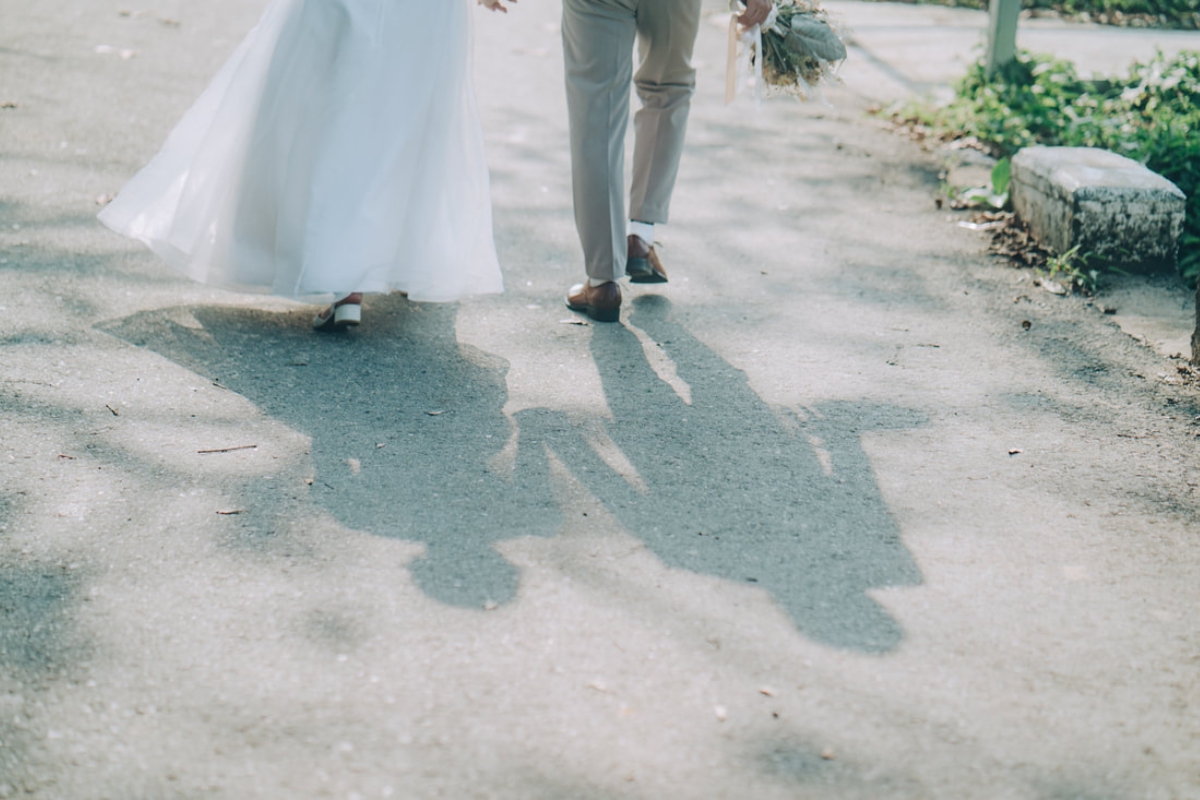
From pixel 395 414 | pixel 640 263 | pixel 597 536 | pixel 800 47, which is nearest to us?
pixel 597 536

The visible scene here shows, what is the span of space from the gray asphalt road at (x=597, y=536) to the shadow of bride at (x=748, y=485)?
0.04ft

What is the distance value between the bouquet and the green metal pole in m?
3.23

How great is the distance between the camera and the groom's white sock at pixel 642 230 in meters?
4.63

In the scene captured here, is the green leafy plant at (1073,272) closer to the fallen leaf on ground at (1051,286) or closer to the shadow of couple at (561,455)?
the fallen leaf on ground at (1051,286)

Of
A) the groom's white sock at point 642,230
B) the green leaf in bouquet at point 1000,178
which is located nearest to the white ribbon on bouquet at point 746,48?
the groom's white sock at point 642,230

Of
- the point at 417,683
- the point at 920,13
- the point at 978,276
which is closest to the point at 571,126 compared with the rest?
the point at 978,276

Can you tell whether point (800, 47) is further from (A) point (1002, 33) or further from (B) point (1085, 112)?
(A) point (1002, 33)

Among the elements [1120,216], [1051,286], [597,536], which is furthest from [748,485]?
[1120,216]

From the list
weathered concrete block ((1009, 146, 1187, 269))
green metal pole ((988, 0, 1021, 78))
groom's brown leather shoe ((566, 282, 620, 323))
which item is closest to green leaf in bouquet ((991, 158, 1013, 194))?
weathered concrete block ((1009, 146, 1187, 269))

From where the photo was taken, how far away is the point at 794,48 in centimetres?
423

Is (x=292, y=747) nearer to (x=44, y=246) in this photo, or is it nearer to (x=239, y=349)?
(x=239, y=349)

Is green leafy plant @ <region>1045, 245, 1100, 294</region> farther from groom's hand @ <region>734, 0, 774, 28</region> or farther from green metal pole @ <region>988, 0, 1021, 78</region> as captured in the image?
green metal pole @ <region>988, 0, 1021, 78</region>

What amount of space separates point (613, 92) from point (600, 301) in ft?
2.47

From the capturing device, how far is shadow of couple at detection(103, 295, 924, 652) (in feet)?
9.59
